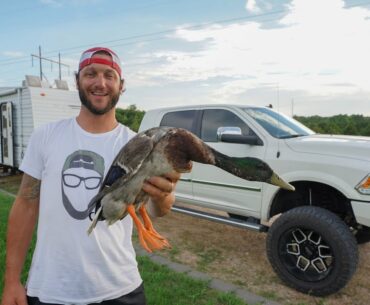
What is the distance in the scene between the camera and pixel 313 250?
464cm

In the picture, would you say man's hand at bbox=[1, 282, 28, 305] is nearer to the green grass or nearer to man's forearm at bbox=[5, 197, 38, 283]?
man's forearm at bbox=[5, 197, 38, 283]

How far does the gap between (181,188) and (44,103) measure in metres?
7.62

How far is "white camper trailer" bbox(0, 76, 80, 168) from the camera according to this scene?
477 inches

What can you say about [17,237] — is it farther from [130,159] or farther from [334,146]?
[334,146]

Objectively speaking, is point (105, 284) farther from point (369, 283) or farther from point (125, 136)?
point (369, 283)

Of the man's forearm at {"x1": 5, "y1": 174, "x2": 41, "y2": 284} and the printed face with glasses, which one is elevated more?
the printed face with glasses

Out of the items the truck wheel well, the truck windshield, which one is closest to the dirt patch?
the truck wheel well

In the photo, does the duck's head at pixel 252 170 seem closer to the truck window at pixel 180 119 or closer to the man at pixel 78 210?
the man at pixel 78 210

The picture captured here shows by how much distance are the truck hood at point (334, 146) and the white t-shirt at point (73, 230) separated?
3409 millimetres

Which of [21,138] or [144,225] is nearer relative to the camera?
[144,225]

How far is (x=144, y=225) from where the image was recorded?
2.25 meters

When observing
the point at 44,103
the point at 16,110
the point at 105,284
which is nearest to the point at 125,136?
the point at 105,284

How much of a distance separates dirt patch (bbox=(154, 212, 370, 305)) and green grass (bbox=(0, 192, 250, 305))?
24.2 inches

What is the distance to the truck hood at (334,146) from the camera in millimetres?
4531
